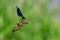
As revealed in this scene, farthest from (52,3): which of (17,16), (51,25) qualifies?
(17,16)

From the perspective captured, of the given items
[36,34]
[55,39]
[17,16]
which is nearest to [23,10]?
[17,16]

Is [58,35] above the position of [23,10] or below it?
below

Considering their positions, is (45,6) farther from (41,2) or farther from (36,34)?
(36,34)

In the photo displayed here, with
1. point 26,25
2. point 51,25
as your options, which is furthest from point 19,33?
point 51,25

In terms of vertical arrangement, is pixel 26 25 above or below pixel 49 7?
below

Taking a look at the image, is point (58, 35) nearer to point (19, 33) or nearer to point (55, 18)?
point (55, 18)
